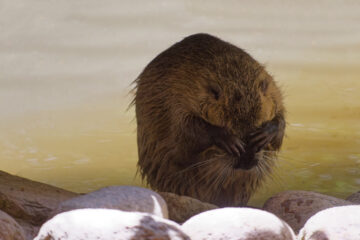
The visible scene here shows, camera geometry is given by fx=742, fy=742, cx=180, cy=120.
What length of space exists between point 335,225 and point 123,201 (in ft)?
2.68

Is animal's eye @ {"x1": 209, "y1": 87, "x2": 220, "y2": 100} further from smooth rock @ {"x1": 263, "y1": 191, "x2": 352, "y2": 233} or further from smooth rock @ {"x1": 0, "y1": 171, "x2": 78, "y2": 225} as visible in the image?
smooth rock @ {"x1": 0, "y1": 171, "x2": 78, "y2": 225}

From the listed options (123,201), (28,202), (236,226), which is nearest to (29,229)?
(28,202)

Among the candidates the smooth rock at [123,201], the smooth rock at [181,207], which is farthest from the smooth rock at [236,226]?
the smooth rock at [181,207]

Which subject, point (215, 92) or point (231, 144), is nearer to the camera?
point (231, 144)

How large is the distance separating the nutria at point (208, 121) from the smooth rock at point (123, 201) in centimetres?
110

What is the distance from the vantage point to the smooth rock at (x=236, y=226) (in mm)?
2564

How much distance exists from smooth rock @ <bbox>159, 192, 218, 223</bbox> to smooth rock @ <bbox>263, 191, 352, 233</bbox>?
0.36 m

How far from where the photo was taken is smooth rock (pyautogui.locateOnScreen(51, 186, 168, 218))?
9.46 ft

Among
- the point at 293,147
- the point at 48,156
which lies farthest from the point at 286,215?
the point at 48,156

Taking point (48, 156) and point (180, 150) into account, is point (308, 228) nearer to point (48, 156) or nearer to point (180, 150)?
point (180, 150)

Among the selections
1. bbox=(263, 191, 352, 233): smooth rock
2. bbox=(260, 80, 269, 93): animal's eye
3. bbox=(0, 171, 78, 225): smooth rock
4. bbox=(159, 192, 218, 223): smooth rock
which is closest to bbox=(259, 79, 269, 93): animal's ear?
bbox=(260, 80, 269, 93): animal's eye

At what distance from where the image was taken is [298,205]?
11.9 feet

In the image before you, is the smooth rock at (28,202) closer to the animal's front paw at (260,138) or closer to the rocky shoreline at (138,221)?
the rocky shoreline at (138,221)

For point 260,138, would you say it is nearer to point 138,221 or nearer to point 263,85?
point 263,85
